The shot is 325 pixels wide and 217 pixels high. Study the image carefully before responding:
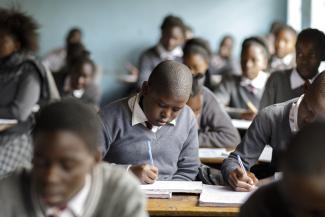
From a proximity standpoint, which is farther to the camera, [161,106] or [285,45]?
[285,45]

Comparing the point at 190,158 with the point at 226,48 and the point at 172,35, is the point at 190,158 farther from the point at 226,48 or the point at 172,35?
the point at 226,48

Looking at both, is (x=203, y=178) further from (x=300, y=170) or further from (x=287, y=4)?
(x=287, y=4)

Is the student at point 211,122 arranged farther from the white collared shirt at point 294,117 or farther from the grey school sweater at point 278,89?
the white collared shirt at point 294,117

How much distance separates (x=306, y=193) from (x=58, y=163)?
59cm

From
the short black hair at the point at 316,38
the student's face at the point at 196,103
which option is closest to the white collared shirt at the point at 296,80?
the short black hair at the point at 316,38

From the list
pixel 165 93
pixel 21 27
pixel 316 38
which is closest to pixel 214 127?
pixel 316 38

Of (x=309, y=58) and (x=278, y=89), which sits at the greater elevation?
(x=309, y=58)

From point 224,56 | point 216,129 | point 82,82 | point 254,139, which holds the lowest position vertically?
point 224,56

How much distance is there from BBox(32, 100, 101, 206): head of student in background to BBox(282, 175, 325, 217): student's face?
516mm

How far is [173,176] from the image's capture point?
2947 mm

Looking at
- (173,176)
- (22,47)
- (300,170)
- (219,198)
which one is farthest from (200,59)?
(300,170)

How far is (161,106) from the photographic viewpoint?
2.69 m

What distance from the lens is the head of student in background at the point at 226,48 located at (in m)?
8.87

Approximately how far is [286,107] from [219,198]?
0.61 metres
